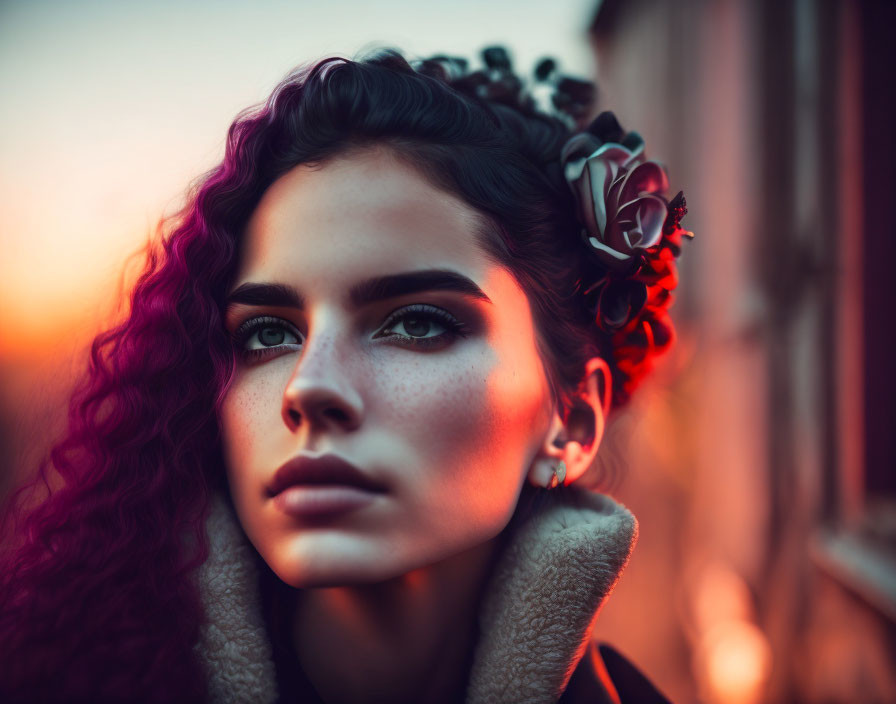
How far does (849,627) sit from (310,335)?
248 cm

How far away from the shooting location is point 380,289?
1017 millimetres

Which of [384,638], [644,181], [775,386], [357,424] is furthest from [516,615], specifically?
[775,386]

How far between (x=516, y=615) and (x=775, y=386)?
7.19 feet

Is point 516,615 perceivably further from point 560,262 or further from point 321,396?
point 560,262

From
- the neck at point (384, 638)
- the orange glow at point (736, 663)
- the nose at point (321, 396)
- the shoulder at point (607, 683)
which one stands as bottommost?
the orange glow at point (736, 663)

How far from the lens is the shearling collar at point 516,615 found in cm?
105

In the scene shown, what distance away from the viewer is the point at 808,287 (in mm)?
2689

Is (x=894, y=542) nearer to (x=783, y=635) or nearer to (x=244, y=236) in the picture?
(x=783, y=635)

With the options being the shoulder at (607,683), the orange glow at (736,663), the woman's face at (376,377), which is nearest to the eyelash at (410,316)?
the woman's face at (376,377)

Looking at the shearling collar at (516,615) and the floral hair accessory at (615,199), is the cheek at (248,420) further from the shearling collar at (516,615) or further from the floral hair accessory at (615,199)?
the floral hair accessory at (615,199)

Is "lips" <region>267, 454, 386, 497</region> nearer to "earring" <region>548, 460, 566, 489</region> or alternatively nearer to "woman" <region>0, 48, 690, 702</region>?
"woman" <region>0, 48, 690, 702</region>

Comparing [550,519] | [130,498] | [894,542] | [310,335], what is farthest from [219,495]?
[894,542]

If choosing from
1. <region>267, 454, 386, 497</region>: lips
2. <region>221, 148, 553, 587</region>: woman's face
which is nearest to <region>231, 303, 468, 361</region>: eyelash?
<region>221, 148, 553, 587</region>: woman's face

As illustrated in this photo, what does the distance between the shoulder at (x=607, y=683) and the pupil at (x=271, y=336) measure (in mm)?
807
